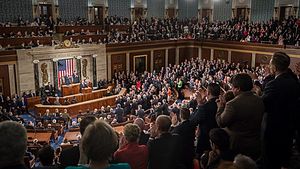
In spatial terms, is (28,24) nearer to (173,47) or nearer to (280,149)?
(173,47)

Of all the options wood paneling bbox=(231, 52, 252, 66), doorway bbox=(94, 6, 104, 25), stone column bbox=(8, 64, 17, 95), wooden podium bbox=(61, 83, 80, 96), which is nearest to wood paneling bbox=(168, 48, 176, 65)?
wood paneling bbox=(231, 52, 252, 66)

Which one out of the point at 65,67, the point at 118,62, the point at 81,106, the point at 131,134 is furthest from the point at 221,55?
the point at 131,134

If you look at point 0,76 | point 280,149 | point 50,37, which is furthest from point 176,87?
point 280,149

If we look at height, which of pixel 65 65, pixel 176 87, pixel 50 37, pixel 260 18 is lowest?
pixel 176 87

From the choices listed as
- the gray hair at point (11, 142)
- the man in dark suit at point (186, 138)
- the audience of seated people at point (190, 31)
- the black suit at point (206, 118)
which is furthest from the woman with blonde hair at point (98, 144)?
the audience of seated people at point (190, 31)

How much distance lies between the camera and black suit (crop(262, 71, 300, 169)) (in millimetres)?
3793

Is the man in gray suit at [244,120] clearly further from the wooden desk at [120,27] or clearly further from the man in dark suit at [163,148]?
the wooden desk at [120,27]

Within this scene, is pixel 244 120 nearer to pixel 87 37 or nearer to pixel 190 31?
pixel 87 37

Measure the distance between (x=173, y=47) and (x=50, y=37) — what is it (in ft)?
38.3

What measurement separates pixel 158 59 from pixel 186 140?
24.1 m

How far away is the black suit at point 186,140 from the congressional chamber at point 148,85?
0.05 ft

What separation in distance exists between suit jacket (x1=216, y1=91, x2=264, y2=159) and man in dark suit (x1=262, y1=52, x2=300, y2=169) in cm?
20

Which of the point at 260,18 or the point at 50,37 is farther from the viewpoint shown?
the point at 260,18

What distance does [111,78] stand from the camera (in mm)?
25281
